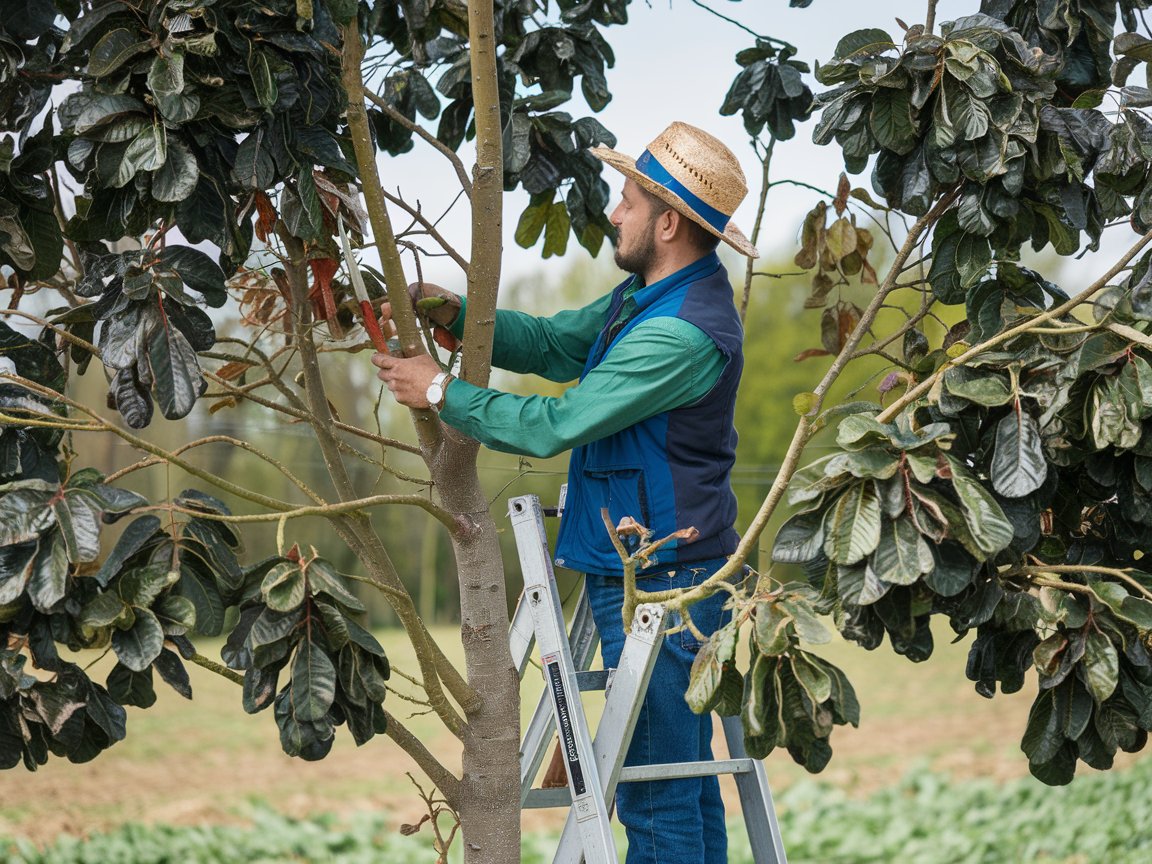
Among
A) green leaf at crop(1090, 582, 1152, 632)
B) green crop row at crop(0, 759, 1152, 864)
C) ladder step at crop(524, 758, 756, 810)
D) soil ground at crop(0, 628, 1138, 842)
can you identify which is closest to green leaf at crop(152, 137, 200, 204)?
ladder step at crop(524, 758, 756, 810)

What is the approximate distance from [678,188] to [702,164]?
0.06 metres

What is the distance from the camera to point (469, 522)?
2107mm

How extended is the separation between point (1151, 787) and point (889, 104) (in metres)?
4.02

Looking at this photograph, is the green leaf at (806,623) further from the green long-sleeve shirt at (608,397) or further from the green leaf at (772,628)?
the green long-sleeve shirt at (608,397)

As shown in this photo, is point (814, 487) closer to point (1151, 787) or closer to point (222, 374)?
point (222, 374)

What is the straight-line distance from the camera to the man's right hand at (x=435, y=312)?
7.38 ft

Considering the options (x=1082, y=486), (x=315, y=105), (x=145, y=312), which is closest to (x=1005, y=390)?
(x=1082, y=486)

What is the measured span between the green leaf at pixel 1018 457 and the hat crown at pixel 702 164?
801 millimetres

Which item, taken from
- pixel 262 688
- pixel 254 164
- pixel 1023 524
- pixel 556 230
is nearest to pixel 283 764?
pixel 556 230

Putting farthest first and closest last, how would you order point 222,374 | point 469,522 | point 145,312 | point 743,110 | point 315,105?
point 743,110 < point 222,374 < point 469,522 < point 315,105 < point 145,312

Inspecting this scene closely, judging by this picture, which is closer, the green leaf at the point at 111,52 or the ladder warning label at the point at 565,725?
the green leaf at the point at 111,52

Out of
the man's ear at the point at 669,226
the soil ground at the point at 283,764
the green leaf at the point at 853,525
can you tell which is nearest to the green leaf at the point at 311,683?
the green leaf at the point at 853,525

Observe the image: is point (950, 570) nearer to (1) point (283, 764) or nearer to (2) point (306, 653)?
(2) point (306, 653)

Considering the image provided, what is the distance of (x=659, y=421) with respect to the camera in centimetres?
214
